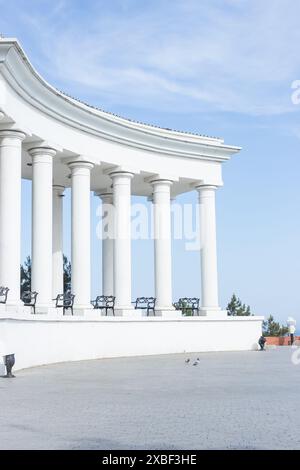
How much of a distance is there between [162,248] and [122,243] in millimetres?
5825

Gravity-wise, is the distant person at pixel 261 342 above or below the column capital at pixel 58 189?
below

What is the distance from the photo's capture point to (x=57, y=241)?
249ft

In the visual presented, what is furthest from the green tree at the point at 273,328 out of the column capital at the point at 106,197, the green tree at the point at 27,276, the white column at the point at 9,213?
the white column at the point at 9,213

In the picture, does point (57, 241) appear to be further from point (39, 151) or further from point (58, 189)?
point (39, 151)

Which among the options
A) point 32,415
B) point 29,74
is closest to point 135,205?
point 29,74

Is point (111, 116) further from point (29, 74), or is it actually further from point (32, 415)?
point (32, 415)

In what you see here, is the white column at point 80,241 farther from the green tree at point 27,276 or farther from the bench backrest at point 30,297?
the green tree at point 27,276

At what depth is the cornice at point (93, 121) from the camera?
4962 centimetres

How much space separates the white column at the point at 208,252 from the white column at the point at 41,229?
887 inches

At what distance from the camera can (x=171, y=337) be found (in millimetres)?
69688

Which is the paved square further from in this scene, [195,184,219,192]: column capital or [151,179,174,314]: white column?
[195,184,219,192]: column capital

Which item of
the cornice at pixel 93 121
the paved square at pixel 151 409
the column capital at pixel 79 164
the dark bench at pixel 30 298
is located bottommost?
the paved square at pixel 151 409

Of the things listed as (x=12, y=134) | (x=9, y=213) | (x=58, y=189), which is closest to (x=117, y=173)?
(x=58, y=189)
